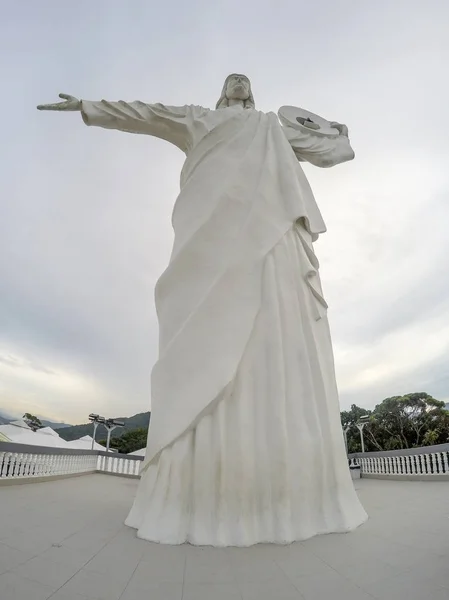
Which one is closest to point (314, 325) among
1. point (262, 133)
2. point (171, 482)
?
point (171, 482)

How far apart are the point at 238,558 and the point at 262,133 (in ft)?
14.4

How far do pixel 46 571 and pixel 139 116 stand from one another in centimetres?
451

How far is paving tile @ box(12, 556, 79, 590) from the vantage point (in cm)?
183

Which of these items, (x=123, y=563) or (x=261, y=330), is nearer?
(x=123, y=563)

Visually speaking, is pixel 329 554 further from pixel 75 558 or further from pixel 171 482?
pixel 75 558

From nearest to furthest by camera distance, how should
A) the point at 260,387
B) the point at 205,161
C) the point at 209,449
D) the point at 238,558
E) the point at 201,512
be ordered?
the point at 238,558
the point at 201,512
the point at 209,449
the point at 260,387
the point at 205,161

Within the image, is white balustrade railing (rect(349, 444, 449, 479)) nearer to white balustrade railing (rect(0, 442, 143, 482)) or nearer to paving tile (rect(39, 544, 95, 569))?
white balustrade railing (rect(0, 442, 143, 482))

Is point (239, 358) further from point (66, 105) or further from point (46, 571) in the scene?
point (66, 105)

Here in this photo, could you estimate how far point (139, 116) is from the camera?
14.9ft

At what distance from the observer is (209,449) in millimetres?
3107

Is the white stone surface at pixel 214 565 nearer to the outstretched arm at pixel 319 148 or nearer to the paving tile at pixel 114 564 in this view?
the paving tile at pixel 114 564

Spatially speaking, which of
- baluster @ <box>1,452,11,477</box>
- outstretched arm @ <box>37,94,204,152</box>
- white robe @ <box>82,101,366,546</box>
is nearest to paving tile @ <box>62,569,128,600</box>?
white robe @ <box>82,101,366,546</box>

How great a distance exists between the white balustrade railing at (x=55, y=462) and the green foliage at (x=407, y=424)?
26926 mm

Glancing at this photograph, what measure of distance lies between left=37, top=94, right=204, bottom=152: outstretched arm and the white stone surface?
4289 mm
